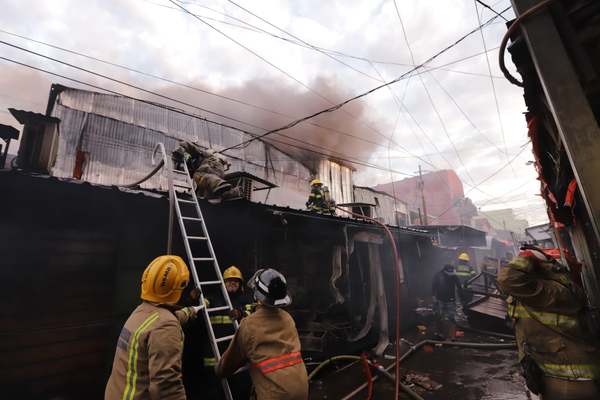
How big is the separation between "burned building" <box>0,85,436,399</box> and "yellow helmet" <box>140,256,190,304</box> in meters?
2.15

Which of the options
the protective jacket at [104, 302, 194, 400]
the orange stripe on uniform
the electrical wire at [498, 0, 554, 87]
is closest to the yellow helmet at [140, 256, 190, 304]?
the protective jacket at [104, 302, 194, 400]

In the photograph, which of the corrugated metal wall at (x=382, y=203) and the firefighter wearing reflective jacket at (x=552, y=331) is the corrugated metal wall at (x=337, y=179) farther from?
the firefighter wearing reflective jacket at (x=552, y=331)

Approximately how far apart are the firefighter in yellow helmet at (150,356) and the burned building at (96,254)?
7.81ft

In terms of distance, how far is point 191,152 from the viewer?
263 inches

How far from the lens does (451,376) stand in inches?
229

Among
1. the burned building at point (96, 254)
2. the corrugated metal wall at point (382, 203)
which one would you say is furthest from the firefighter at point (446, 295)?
the corrugated metal wall at point (382, 203)

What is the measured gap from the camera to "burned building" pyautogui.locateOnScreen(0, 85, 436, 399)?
366 centimetres

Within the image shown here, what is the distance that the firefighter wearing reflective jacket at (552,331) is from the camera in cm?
264

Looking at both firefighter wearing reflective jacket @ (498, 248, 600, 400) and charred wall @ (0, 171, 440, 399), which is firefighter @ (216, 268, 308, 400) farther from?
charred wall @ (0, 171, 440, 399)

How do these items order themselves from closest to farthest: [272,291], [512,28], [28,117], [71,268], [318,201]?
[512,28]
[272,291]
[71,268]
[28,117]
[318,201]

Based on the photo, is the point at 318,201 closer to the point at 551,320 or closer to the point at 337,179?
the point at 551,320

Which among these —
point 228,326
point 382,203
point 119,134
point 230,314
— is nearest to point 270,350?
point 230,314

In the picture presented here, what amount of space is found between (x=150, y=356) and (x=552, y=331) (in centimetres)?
382

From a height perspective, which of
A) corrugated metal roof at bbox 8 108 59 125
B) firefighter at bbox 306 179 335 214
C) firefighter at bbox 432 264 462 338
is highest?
corrugated metal roof at bbox 8 108 59 125
